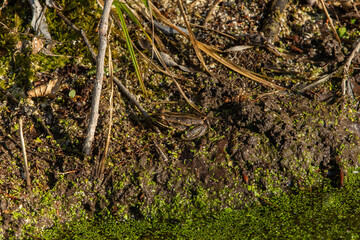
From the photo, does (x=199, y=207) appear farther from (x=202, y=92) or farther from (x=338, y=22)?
(x=338, y=22)

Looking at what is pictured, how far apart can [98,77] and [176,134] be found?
85 centimetres

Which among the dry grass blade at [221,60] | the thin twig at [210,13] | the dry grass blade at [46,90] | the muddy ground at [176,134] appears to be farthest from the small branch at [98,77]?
the thin twig at [210,13]

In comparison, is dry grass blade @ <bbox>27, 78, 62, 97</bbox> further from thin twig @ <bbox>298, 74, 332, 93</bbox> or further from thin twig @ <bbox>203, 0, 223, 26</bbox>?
thin twig @ <bbox>298, 74, 332, 93</bbox>

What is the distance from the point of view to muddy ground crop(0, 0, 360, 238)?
105 inches

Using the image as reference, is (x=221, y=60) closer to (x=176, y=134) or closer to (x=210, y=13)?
(x=210, y=13)

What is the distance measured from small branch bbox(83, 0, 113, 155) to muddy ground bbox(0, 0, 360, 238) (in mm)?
146

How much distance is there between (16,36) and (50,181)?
4.49 ft

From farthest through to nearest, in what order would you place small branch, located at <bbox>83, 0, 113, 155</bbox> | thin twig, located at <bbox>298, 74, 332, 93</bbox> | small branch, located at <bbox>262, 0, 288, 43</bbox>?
1. small branch, located at <bbox>262, 0, 288, 43</bbox>
2. thin twig, located at <bbox>298, 74, 332, 93</bbox>
3. small branch, located at <bbox>83, 0, 113, 155</bbox>

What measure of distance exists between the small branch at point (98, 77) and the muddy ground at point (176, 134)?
0.48 feet

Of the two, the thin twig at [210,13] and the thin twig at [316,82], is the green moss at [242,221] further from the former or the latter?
the thin twig at [210,13]

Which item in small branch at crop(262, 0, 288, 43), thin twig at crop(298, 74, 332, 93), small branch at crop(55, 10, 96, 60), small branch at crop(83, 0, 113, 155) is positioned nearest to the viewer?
small branch at crop(83, 0, 113, 155)

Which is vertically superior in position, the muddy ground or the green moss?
the muddy ground

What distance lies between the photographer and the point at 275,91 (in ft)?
10.7

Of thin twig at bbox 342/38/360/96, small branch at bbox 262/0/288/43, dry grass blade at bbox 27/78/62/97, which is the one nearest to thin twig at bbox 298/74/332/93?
thin twig at bbox 342/38/360/96
